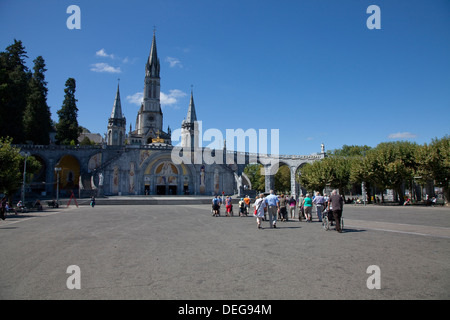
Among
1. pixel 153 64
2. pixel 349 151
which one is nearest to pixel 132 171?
pixel 153 64

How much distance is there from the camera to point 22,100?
45.9 meters

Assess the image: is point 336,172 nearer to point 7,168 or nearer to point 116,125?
point 7,168

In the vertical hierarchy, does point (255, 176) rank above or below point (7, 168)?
below

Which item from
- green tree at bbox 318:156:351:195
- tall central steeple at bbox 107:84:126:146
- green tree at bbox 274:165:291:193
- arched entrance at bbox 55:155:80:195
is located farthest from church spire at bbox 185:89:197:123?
green tree at bbox 318:156:351:195

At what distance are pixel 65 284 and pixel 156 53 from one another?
8349cm

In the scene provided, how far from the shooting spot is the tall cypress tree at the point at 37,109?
154ft

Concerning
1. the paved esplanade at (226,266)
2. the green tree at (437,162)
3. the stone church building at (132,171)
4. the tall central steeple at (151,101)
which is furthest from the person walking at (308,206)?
the tall central steeple at (151,101)

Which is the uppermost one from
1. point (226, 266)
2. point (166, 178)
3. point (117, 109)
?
point (117, 109)

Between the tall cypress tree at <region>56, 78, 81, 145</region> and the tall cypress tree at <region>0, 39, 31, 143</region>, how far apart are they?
26.1 feet

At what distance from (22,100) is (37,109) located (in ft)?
8.47

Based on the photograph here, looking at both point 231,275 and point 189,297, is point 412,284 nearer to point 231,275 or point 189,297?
point 231,275

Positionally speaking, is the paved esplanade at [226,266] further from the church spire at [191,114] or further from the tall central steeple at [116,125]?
the tall central steeple at [116,125]
